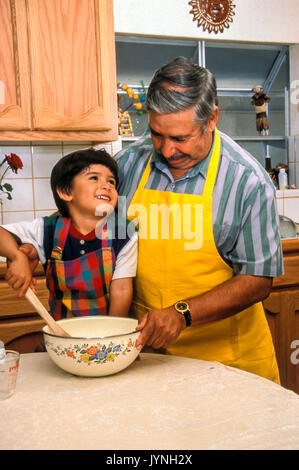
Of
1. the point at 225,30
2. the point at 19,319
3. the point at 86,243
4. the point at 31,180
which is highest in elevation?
the point at 225,30

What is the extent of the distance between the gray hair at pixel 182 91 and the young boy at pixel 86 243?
253mm

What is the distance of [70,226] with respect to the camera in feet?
4.45

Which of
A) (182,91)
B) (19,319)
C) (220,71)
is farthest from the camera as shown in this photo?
(220,71)

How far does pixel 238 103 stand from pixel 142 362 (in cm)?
292

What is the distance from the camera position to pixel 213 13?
297 centimetres

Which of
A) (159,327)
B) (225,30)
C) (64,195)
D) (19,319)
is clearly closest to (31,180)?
(19,319)

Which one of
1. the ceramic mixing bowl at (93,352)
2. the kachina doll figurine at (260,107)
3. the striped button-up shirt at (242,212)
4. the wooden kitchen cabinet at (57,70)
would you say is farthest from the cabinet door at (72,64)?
the ceramic mixing bowl at (93,352)

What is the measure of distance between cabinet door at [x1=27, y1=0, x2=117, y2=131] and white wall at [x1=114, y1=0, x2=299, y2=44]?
659mm

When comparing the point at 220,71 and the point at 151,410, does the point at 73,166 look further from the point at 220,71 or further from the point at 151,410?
the point at 220,71

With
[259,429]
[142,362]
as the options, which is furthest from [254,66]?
[259,429]

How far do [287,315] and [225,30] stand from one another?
72.6 inches

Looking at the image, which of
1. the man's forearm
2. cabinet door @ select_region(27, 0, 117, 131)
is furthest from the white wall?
the man's forearm

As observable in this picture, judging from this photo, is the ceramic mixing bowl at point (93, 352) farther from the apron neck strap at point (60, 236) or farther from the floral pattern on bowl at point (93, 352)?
the apron neck strap at point (60, 236)

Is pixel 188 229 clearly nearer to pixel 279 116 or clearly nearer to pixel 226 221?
pixel 226 221
